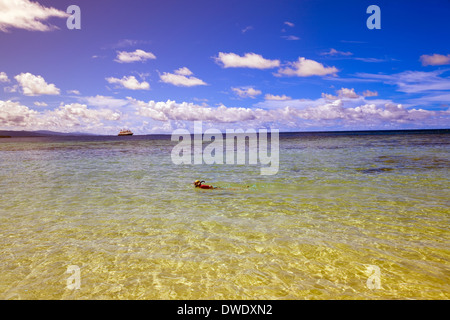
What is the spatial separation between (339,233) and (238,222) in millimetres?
2683

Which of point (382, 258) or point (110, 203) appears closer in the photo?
point (382, 258)

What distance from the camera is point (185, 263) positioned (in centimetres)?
511

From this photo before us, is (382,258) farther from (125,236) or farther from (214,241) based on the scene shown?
(125,236)

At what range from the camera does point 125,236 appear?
6.43 meters
